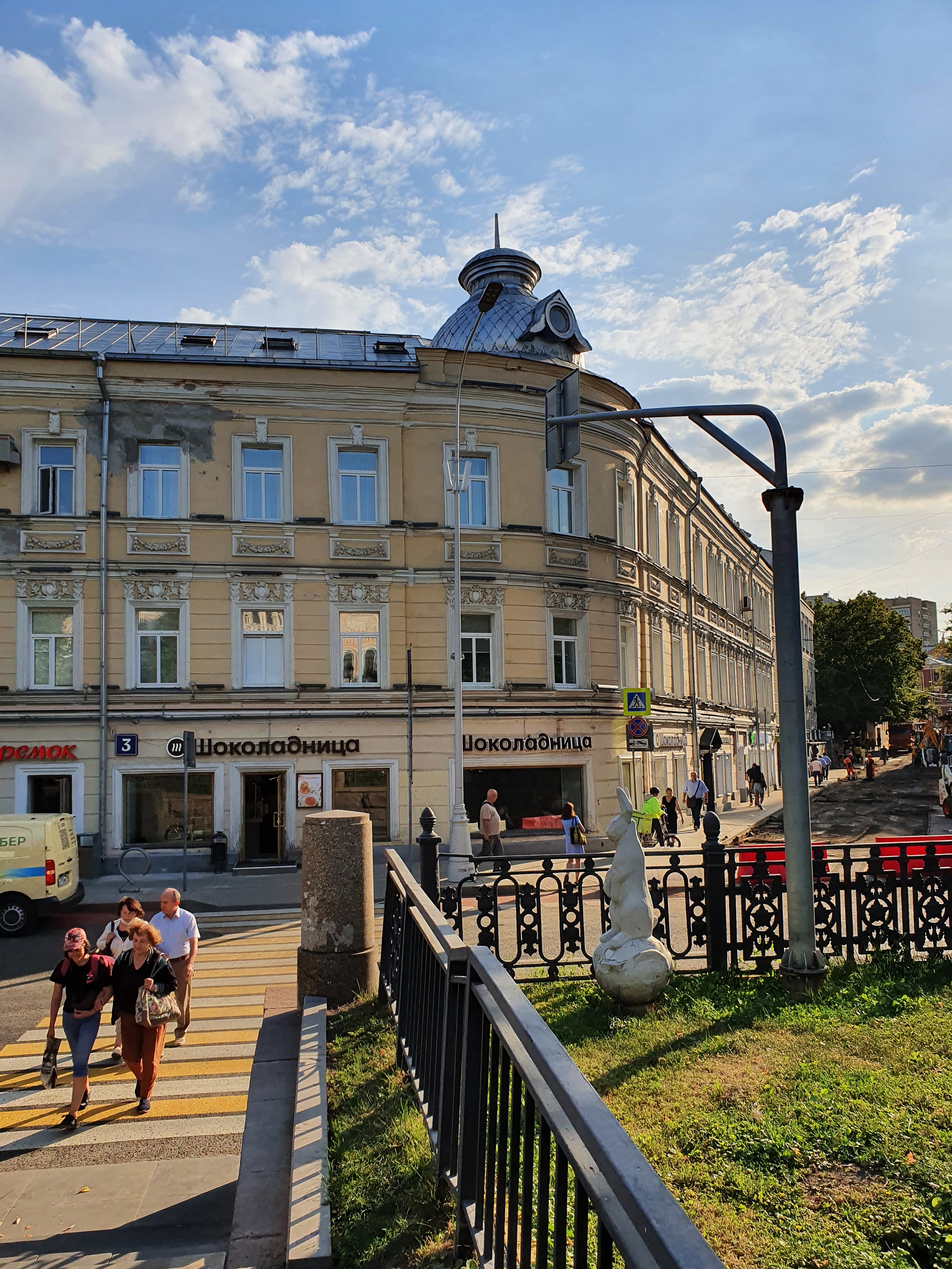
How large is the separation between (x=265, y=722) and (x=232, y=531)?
4319 mm

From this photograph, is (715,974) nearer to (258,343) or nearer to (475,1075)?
(475,1075)

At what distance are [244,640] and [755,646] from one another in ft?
117

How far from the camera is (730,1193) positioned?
13.8ft

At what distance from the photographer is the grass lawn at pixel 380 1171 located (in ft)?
11.5

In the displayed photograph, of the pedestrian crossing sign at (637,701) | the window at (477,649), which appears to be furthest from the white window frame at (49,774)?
the pedestrian crossing sign at (637,701)

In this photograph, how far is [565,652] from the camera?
919 inches

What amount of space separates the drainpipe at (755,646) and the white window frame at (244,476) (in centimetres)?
2991

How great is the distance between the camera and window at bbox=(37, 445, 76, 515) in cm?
2064

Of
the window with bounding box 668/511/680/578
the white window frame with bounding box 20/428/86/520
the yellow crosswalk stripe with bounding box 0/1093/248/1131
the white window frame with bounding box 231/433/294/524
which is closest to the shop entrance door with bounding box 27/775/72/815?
the white window frame with bounding box 20/428/86/520

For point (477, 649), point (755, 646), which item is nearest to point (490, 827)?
point (477, 649)

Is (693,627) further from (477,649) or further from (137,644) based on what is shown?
(137,644)

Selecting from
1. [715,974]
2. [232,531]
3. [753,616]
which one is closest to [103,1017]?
[715,974]

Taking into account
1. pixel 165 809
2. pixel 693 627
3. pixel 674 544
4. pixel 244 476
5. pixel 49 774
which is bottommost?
pixel 165 809

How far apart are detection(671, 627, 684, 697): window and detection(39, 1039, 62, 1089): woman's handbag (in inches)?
971
